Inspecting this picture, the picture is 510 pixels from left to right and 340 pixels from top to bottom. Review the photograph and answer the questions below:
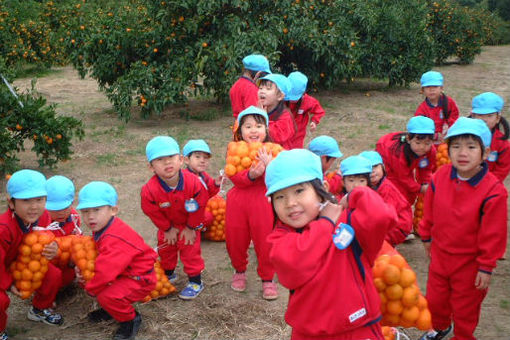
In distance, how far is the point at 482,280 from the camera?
10.9ft

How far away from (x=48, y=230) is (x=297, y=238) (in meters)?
2.51

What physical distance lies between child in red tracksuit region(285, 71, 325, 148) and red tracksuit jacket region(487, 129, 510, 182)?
2200 mm

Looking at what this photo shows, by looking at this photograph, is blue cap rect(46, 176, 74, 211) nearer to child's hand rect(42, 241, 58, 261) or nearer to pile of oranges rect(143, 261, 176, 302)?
child's hand rect(42, 241, 58, 261)

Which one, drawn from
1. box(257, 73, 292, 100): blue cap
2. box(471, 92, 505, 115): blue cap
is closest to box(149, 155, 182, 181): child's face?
box(257, 73, 292, 100): blue cap

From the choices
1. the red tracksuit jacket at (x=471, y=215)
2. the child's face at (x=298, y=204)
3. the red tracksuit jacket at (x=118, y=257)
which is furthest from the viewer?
the red tracksuit jacket at (x=118, y=257)

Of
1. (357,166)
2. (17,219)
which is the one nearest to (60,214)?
(17,219)

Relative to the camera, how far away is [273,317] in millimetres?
4203

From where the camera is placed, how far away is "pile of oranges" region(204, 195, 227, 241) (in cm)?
566

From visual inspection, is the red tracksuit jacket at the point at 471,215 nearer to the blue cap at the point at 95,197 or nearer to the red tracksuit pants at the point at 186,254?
the red tracksuit pants at the point at 186,254

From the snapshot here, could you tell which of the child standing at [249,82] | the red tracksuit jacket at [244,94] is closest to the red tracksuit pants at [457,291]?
the red tracksuit jacket at [244,94]

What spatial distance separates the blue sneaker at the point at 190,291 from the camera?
4540mm

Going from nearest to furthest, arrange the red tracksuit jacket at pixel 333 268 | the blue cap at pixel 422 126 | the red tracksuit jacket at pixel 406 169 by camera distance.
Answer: the red tracksuit jacket at pixel 333 268, the blue cap at pixel 422 126, the red tracksuit jacket at pixel 406 169

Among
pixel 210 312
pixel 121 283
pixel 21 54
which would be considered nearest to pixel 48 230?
pixel 121 283

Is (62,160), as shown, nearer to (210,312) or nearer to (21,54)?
(210,312)
